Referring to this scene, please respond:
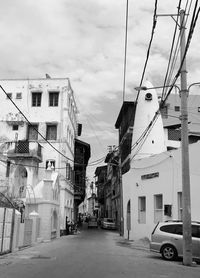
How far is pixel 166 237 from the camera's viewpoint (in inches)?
669

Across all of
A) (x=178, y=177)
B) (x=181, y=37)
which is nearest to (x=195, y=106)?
(x=178, y=177)

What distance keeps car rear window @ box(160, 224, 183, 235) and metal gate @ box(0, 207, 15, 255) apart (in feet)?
22.8

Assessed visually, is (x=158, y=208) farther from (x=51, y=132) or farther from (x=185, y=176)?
(x=51, y=132)

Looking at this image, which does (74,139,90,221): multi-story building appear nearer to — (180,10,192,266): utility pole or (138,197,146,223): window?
(138,197,146,223): window

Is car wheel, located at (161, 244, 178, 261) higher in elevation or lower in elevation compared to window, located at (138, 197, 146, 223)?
lower

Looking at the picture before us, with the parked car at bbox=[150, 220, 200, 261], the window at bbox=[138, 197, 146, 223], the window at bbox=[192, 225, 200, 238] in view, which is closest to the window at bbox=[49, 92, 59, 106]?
the window at bbox=[138, 197, 146, 223]

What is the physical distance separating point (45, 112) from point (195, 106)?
1847cm

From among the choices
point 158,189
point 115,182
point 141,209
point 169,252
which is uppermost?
point 115,182

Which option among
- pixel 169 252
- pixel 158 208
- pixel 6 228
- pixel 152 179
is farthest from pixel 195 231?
pixel 152 179

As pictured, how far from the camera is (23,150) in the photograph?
36.2m

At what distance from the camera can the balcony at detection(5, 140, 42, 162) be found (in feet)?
118

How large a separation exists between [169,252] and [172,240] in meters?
0.51

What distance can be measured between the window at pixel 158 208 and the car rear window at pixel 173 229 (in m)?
8.08

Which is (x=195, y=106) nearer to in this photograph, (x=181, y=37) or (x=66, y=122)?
(x=66, y=122)
